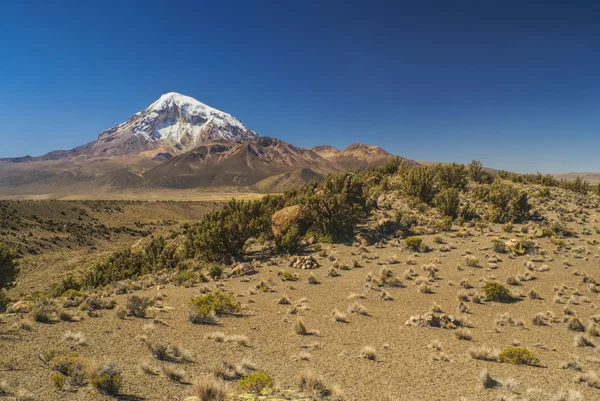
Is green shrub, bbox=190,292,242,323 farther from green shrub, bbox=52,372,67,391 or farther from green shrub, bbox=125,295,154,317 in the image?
green shrub, bbox=52,372,67,391

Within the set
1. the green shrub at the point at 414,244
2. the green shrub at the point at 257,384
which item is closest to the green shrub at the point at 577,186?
the green shrub at the point at 414,244

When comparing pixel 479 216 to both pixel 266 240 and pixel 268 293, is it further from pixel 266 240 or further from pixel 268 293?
pixel 268 293

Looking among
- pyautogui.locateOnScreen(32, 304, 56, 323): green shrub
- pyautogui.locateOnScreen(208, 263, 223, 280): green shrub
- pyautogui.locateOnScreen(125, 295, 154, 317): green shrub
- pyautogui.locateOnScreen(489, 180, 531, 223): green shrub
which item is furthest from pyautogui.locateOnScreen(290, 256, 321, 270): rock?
pyautogui.locateOnScreen(489, 180, 531, 223): green shrub

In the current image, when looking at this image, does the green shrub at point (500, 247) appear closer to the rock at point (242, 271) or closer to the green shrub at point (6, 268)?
the rock at point (242, 271)

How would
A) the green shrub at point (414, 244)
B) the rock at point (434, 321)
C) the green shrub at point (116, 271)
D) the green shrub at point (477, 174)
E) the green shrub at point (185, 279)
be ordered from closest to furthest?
the rock at point (434, 321) → the green shrub at point (185, 279) → the green shrub at point (414, 244) → the green shrub at point (116, 271) → the green shrub at point (477, 174)

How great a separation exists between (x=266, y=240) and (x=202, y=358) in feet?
51.2

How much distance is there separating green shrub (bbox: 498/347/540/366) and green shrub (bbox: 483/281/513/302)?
463cm

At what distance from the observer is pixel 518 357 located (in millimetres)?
7309

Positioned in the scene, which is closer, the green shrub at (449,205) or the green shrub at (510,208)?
the green shrub at (510,208)

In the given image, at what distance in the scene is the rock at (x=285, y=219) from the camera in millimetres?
21406

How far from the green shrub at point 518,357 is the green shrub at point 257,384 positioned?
5.58 meters

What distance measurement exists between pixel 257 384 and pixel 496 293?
33.3ft

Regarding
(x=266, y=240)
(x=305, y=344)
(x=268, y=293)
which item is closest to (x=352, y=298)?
(x=268, y=293)

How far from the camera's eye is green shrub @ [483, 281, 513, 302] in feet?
38.5
